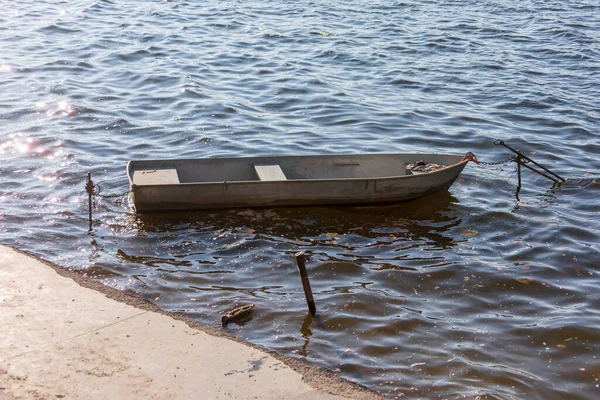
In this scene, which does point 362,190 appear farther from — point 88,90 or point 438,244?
point 88,90

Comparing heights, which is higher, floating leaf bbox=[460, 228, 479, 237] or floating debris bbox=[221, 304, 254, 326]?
floating debris bbox=[221, 304, 254, 326]

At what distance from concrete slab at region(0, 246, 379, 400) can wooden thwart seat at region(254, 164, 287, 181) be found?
393cm

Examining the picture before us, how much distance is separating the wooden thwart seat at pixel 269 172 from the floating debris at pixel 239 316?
11.7 ft

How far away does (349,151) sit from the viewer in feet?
51.9

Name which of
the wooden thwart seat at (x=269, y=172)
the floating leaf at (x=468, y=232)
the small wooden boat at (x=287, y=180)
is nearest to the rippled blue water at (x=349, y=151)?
the floating leaf at (x=468, y=232)

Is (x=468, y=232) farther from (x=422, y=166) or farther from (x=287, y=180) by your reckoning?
(x=287, y=180)

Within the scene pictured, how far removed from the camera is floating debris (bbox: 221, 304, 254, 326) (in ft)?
29.9

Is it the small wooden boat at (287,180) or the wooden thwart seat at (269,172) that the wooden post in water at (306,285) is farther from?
the wooden thwart seat at (269,172)

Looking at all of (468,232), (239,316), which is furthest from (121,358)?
(468,232)

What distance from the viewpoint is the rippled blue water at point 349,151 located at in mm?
9180

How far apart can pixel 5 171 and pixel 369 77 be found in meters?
10.8

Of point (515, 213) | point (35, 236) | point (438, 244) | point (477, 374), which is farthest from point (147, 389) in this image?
point (515, 213)

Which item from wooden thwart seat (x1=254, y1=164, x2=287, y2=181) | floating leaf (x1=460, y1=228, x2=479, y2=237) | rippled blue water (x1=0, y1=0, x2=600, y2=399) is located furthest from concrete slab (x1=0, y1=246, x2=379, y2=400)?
floating leaf (x1=460, y1=228, x2=479, y2=237)

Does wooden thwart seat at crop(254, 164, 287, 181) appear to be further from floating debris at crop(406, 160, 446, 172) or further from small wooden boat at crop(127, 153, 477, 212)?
floating debris at crop(406, 160, 446, 172)
